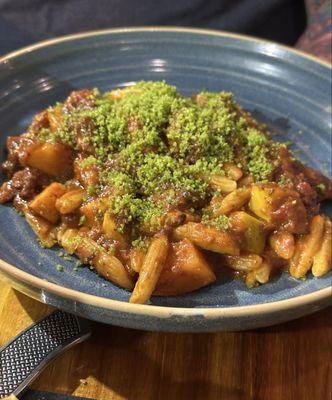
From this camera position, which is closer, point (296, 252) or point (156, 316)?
point (156, 316)

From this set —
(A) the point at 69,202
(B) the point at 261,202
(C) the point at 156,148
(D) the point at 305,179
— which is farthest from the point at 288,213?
(A) the point at 69,202

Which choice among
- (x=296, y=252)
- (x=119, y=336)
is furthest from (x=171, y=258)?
(x=296, y=252)

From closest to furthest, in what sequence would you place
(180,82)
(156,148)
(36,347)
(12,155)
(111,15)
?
(36,347) → (156,148) → (12,155) → (180,82) → (111,15)

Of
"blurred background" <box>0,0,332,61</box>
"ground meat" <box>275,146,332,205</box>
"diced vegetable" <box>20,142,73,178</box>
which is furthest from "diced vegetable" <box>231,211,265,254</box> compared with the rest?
"blurred background" <box>0,0,332,61</box>

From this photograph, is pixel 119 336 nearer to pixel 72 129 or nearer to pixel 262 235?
pixel 262 235

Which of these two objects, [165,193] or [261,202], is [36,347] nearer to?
[165,193]

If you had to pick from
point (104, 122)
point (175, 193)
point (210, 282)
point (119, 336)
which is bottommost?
point (119, 336)

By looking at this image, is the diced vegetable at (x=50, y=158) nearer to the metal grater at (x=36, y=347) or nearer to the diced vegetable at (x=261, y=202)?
the metal grater at (x=36, y=347)

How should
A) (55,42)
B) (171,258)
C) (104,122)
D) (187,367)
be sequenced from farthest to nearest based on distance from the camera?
(55,42)
(104,122)
(171,258)
(187,367)
